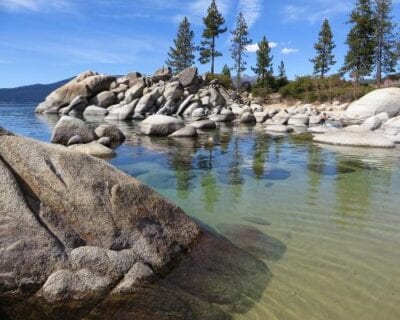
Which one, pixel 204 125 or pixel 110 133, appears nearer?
pixel 110 133

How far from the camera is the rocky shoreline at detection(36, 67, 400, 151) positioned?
28145 mm

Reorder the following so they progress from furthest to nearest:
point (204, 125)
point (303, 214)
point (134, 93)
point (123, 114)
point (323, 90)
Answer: point (323, 90) < point (134, 93) < point (123, 114) < point (204, 125) < point (303, 214)

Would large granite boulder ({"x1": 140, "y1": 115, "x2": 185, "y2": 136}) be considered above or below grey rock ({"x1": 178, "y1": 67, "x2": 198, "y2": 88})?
below

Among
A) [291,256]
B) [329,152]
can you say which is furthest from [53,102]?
[291,256]

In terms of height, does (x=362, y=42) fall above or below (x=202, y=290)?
above

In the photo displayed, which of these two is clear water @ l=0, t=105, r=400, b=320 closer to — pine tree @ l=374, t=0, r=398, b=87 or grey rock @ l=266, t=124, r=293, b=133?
grey rock @ l=266, t=124, r=293, b=133

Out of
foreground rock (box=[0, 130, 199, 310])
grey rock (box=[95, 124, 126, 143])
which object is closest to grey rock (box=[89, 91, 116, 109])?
grey rock (box=[95, 124, 126, 143])

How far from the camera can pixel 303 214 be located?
9156mm

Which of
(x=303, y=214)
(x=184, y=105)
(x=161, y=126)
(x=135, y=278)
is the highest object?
(x=184, y=105)

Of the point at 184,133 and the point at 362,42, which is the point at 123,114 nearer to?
the point at 184,133

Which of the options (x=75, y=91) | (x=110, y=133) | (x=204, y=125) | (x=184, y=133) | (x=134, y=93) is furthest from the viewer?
(x=75, y=91)

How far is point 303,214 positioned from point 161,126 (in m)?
17.4

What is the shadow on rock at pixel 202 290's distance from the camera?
16.2 ft

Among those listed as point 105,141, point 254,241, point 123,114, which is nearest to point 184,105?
point 123,114
